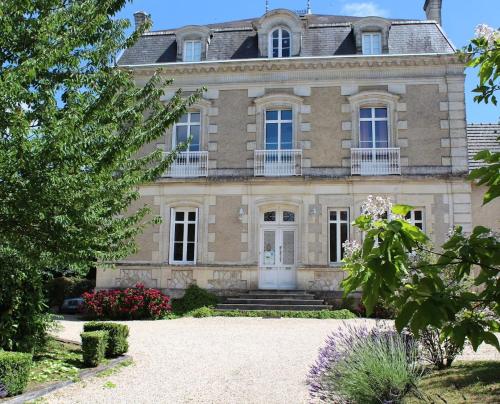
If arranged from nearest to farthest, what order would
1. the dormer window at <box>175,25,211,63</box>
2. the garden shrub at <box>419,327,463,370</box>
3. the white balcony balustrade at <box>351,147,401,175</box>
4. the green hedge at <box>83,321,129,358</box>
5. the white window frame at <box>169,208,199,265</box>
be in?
the garden shrub at <box>419,327,463,370</box>, the green hedge at <box>83,321,129,358</box>, the white balcony balustrade at <box>351,147,401,175</box>, the white window frame at <box>169,208,199,265</box>, the dormer window at <box>175,25,211,63</box>

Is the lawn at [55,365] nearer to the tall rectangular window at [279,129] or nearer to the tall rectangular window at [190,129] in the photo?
the tall rectangular window at [190,129]

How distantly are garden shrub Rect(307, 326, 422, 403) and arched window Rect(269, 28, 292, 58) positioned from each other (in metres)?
13.0

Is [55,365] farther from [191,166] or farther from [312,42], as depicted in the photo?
[312,42]

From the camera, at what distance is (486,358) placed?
772cm

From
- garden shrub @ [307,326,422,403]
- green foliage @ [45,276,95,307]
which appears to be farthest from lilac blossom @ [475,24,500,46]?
green foliage @ [45,276,95,307]

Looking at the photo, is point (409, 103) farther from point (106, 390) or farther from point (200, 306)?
point (106, 390)

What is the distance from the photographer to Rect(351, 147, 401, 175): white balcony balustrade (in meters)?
16.1

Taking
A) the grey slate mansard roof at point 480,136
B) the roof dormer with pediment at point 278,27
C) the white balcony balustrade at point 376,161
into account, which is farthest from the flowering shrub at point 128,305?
the grey slate mansard roof at point 480,136

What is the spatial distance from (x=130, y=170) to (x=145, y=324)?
6.32 metres

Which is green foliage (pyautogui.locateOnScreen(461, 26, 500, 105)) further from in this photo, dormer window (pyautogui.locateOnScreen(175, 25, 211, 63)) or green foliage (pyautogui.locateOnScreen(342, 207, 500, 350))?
dormer window (pyautogui.locateOnScreen(175, 25, 211, 63))

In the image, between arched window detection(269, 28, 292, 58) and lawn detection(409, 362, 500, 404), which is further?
arched window detection(269, 28, 292, 58)

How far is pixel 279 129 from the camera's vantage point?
55.4ft

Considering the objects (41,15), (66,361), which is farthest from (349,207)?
(41,15)

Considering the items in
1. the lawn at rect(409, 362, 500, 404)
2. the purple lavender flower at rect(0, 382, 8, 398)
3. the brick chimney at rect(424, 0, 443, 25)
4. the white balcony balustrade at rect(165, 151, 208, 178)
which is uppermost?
the brick chimney at rect(424, 0, 443, 25)
